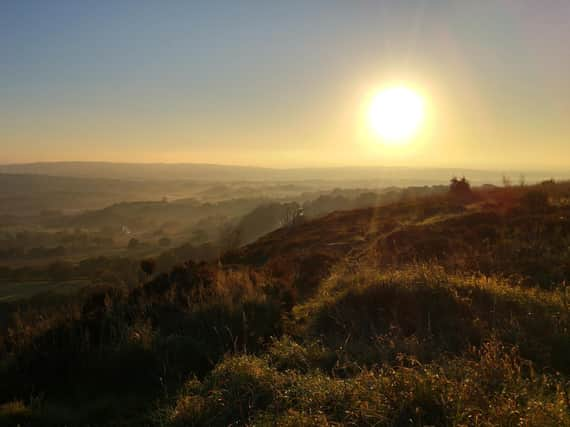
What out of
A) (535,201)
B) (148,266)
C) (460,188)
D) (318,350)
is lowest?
(148,266)

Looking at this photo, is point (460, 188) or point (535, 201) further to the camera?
point (460, 188)

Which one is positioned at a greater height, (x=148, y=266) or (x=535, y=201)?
(x=535, y=201)

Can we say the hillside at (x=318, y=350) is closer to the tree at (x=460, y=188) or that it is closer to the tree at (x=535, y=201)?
the tree at (x=535, y=201)

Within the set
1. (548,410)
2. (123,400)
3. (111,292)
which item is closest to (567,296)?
(548,410)

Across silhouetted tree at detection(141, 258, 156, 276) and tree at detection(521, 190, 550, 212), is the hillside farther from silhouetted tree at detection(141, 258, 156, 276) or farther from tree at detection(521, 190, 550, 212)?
tree at detection(521, 190, 550, 212)

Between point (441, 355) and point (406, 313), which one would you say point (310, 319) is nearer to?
point (406, 313)

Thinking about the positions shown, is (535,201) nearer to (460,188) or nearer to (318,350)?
(460,188)

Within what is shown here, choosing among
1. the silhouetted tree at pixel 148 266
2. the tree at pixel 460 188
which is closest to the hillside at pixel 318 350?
the silhouetted tree at pixel 148 266

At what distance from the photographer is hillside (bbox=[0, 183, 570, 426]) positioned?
9.95 ft

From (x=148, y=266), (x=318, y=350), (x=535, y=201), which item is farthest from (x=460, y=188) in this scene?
(x=318, y=350)

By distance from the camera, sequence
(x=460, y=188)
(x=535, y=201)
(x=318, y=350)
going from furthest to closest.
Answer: (x=460, y=188) → (x=535, y=201) → (x=318, y=350)

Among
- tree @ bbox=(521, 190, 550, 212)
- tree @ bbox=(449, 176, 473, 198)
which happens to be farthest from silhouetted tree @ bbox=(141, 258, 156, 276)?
tree @ bbox=(449, 176, 473, 198)

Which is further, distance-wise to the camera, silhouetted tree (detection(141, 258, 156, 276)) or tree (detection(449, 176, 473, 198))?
tree (detection(449, 176, 473, 198))

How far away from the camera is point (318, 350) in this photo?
4.30 metres
